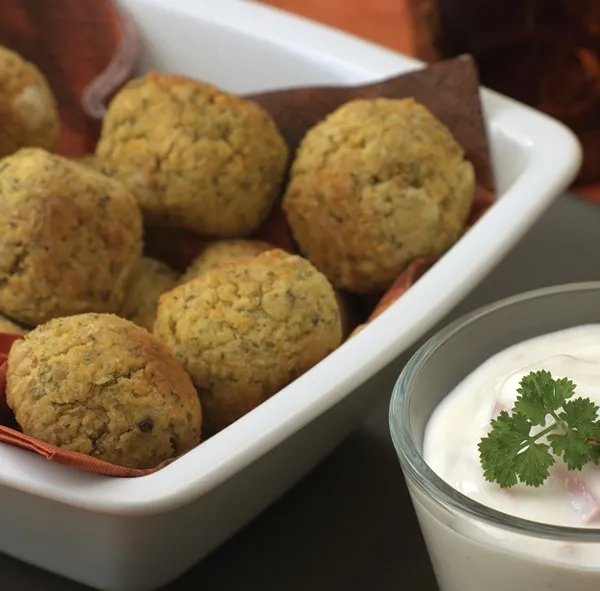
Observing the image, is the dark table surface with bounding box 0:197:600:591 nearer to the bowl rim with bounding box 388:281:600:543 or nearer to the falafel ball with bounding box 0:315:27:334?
the bowl rim with bounding box 388:281:600:543

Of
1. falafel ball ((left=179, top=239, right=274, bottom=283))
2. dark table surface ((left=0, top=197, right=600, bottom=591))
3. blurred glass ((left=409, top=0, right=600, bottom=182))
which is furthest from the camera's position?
blurred glass ((left=409, top=0, right=600, bottom=182))

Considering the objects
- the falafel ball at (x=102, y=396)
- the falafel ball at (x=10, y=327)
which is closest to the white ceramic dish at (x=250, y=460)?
the falafel ball at (x=102, y=396)

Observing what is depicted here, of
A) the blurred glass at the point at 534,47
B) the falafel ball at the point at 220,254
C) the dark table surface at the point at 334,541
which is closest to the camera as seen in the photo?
the dark table surface at the point at 334,541

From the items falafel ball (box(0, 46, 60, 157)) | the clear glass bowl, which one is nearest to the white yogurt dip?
the clear glass bowl

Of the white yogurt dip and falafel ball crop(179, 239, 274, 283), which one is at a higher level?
the white yogurt dip

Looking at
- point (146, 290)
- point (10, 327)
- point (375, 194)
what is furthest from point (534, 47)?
point (10, 327)

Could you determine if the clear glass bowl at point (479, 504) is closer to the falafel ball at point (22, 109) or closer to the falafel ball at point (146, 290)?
the falafel ball at point (146, 290)

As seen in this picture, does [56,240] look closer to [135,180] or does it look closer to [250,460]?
[135,180]
